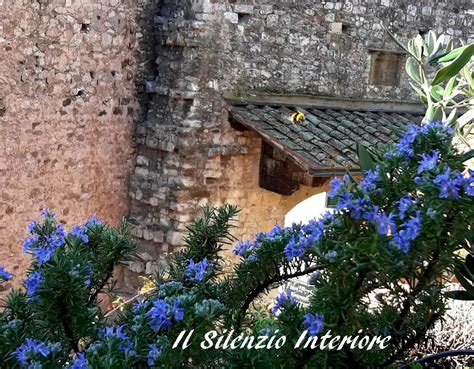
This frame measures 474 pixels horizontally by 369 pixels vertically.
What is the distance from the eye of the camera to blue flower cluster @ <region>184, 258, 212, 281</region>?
2076 millimetres

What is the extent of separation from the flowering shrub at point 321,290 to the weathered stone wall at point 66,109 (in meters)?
3.57

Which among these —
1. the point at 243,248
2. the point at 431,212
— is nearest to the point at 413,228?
the point at 431,212

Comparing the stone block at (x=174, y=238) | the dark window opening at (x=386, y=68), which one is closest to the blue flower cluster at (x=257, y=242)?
the stone block at (x=174, y=238)

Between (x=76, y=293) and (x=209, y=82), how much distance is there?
4.41 metres

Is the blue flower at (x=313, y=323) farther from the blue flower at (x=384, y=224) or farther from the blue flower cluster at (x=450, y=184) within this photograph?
the blue flower cluster at (x=450, y=184)

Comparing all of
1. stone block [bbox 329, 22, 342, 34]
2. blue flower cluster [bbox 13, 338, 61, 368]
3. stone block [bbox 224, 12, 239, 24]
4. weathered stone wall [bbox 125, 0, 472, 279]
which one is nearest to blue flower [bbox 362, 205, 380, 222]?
→ blue flower cluster [bbox 13, 338, 61, 368]

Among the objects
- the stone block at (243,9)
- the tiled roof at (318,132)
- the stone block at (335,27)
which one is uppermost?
the stone block at (243,9)

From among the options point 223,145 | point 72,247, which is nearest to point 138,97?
point 223,145

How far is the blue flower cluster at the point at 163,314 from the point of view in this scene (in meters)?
1.80

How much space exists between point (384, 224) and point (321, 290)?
20 centimetres

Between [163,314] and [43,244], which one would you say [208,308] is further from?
[43,244]

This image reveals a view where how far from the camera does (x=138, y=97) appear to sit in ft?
20.9

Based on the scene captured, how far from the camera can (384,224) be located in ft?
5.25

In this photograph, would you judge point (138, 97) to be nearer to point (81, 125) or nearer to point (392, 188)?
point (81, 125)
